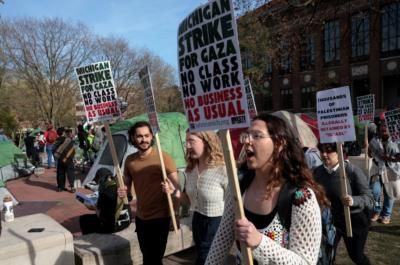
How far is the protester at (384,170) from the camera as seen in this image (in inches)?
280

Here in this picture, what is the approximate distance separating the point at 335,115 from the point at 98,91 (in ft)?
10.8

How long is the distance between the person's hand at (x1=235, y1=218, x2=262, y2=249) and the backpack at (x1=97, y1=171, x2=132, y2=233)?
3.52 metres

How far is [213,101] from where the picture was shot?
219 centimetres

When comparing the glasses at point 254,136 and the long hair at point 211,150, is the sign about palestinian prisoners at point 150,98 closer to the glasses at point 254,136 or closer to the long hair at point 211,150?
the long hair at point 211,150

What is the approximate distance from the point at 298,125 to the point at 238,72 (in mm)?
11242

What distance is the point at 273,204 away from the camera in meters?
2.07

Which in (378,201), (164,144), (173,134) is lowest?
(378,201)

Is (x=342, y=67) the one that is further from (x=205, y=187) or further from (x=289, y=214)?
(x=289, y=214)

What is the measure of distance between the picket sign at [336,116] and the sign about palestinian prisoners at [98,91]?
9.22ft

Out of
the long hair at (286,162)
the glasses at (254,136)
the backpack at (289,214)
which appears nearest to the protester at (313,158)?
the backpack at (289,214)

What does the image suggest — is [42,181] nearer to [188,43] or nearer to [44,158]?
[44,158]

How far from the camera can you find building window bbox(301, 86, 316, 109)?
1332 inches

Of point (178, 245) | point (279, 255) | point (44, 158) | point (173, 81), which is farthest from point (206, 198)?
point (173, 81)

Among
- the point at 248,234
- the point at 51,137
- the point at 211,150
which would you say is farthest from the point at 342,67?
the point at 248,234
